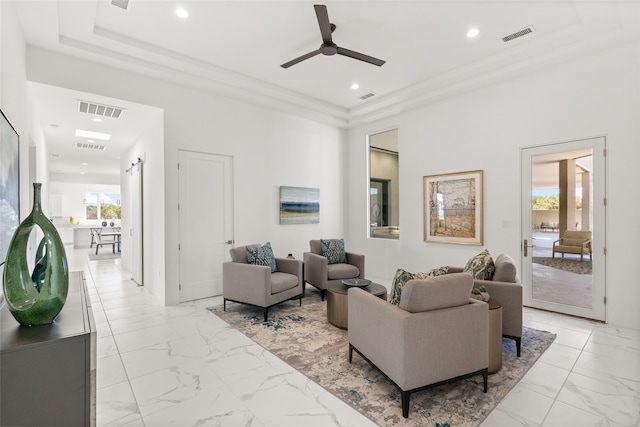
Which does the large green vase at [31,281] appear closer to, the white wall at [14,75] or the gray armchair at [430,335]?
the white wall at [14,75]

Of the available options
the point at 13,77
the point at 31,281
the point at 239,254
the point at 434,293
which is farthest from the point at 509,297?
the point at 13,77

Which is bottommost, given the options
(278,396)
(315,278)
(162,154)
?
(278,396)

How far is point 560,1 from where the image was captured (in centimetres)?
312

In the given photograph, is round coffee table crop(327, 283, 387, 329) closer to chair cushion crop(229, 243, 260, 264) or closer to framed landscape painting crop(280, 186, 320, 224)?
chair cushion crop(229, 243, 260, 264)

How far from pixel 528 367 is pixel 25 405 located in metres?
3.44

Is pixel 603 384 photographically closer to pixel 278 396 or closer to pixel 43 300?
pixel 278 396

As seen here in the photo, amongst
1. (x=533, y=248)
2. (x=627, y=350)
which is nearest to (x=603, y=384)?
(x=627, y=350)

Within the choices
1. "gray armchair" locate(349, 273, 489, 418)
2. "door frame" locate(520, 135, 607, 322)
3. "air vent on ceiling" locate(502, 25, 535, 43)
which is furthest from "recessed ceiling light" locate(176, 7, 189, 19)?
"door frame" locate(520, 135, 607, 322)

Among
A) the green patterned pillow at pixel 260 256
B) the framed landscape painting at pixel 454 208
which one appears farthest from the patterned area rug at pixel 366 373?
the framed landscape painting at pixel 454 208

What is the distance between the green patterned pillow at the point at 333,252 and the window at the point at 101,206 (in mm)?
12857

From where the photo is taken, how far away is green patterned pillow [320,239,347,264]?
5.36m

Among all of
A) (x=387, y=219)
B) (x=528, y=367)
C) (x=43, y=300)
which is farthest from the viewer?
(x=387, y=219)

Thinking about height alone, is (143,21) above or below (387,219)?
above

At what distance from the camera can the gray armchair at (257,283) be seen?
3.92 m
